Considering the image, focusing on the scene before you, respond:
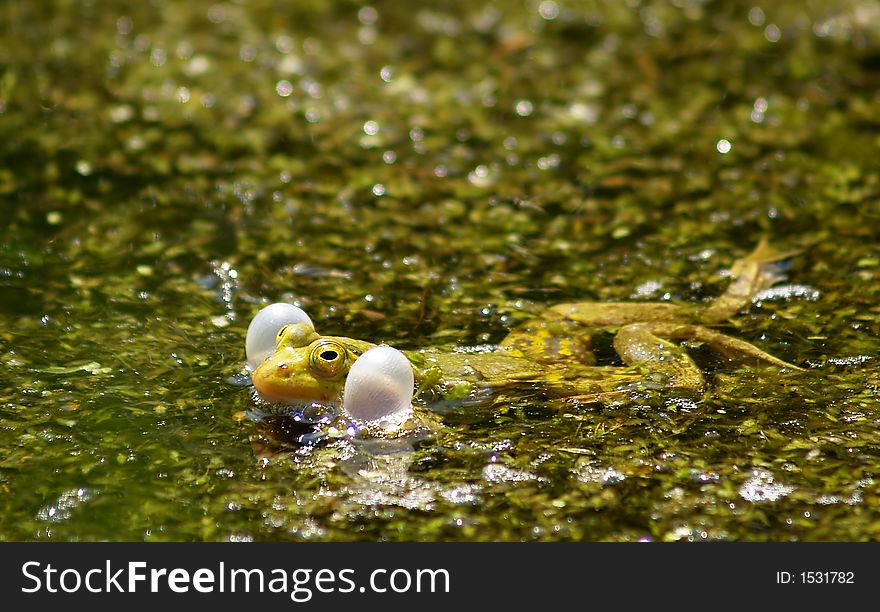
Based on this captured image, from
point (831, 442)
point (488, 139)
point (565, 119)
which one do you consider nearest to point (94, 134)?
point (488, 139)

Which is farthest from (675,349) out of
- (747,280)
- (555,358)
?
(747,280)

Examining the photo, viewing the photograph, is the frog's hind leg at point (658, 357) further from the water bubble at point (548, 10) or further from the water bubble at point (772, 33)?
the water bubble at point (548, 10)

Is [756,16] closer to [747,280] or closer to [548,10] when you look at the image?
[548,10]

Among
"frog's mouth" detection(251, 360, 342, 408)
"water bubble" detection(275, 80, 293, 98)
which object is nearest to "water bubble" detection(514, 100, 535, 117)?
"water bubble" detection(275, 80, 293, 98)

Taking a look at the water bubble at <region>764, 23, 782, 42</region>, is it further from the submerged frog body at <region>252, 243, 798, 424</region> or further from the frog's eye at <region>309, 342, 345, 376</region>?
the frog's eye at <region>309, 342, 345, 376</region>

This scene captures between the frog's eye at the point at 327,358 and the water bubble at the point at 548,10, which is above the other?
the water bubble at the point at 548,10

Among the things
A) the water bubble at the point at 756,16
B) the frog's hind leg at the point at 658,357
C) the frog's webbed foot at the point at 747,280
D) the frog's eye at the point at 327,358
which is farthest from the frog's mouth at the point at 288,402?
the water bubble at the point at 756,16
